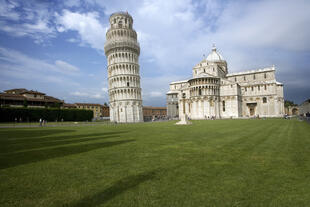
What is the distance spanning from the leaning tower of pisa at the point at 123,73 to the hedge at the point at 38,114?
37.4 feet

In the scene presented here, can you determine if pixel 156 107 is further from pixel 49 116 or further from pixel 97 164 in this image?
pixel 97 164

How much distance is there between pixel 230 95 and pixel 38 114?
2287 inches

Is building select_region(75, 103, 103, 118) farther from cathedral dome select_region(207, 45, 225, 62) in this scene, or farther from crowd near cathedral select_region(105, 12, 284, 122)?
cathedral dome select_region(207, 45, 225, 62)

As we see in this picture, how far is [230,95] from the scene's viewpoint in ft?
206

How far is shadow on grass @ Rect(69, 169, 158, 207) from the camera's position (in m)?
4.38

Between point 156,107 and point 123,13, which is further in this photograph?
point 156,107

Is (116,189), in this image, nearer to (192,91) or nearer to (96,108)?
(192,91)

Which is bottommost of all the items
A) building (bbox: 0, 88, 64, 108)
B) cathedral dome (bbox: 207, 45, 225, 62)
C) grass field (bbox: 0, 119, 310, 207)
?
grass field (bbox: 0, 119, 310, 207)

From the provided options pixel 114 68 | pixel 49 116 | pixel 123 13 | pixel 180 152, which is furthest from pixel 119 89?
pixel 180 152

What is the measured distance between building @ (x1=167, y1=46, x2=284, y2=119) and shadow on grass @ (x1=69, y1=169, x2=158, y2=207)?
54144 mm

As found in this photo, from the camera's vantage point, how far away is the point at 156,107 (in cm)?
13488

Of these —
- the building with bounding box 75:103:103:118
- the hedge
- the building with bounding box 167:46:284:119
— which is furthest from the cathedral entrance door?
the building with bounding box 75:103:103:118

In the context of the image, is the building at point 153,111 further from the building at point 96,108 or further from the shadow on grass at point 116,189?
Result: the shadow on grass at point 116,189

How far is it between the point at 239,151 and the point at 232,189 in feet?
16.0
